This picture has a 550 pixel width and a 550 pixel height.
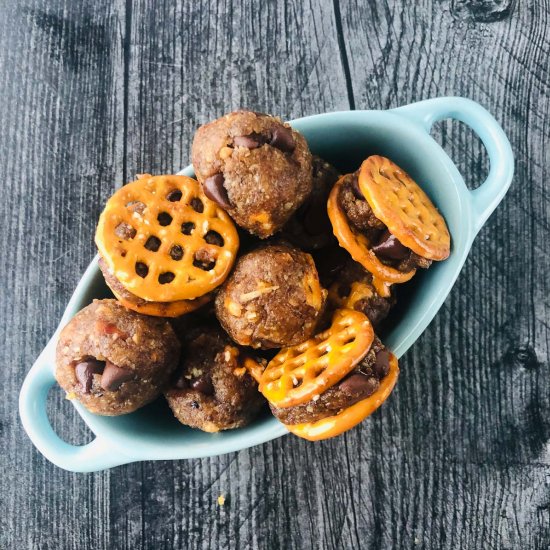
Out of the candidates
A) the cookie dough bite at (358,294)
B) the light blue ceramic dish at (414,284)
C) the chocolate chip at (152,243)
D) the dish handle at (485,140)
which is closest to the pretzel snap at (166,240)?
the chocolate chip at (152,243)

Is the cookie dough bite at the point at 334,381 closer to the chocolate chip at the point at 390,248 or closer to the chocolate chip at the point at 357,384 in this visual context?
the chocolate chip at the point at 357,384

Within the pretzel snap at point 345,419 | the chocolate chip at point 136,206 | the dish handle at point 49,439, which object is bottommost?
the dish handle at point 49,439

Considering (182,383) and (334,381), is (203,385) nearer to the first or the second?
(182,383)

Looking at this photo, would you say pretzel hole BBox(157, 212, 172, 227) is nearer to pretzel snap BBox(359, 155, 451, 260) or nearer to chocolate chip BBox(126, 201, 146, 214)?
chocolate chip BBox(126, 201, 146, 214)

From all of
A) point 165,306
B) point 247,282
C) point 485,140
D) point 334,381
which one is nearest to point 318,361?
point 334,381

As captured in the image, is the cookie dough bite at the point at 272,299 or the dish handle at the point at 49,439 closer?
the cookie dough bite at the point at 272,299

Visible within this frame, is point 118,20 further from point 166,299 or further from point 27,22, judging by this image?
point 166,299
